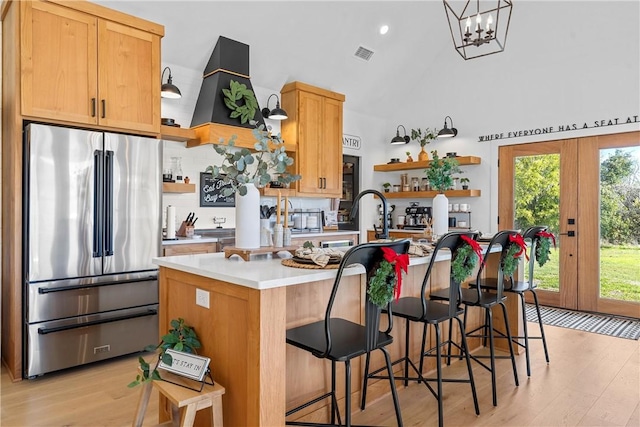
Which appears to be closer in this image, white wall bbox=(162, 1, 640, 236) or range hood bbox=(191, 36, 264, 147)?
range hood bbox=(191, 36, 264, 147)

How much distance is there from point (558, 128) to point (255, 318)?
17.3 ft

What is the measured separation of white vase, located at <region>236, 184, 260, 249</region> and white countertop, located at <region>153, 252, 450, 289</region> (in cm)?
9

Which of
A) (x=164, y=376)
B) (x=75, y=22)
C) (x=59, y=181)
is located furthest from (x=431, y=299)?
(x=75, y=22)

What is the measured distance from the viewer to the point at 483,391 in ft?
9.32

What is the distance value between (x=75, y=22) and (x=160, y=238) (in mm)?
1818

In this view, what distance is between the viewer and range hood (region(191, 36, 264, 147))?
462cm

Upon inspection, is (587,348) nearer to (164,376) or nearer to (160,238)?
(164,376)

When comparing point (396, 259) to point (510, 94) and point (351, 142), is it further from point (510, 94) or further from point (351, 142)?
point (351, 142)

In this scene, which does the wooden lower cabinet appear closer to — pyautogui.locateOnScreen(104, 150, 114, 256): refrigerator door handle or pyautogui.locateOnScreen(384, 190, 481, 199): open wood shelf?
pyautogui.locateOnScreen(104, 150, 114, 256): refrigerator door handle

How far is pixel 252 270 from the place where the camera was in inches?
75.9

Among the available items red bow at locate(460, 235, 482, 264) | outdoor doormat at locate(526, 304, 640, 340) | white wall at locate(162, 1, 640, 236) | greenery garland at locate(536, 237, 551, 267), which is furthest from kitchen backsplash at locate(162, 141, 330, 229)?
outdoor doormat at locate(526, 304, 640, 340)

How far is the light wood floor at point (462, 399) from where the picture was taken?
2453 mm

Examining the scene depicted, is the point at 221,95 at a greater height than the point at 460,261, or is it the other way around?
the point at 221,95

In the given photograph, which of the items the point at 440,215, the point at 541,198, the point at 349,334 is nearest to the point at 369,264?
the point at 349,334
